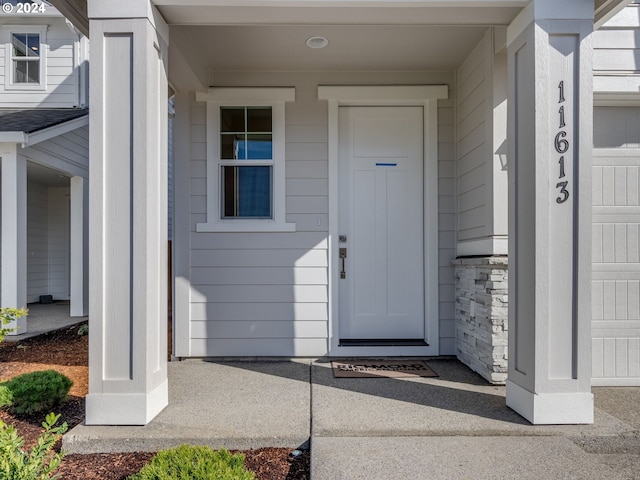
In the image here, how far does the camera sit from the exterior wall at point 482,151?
134 inches

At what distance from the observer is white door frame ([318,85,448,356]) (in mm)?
4133

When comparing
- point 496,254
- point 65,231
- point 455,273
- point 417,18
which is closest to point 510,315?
point 496,254

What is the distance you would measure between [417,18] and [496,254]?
172 centimetres

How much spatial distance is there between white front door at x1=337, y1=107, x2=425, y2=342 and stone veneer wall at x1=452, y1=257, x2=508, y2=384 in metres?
0.50

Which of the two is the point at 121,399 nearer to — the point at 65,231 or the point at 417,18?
the point at 417,18

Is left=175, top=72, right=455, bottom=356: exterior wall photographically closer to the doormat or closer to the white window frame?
the white window frame

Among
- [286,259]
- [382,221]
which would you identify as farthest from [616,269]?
[286,259]

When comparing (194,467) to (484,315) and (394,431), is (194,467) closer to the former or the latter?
(394,431)

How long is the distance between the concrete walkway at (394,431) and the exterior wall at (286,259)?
0.79 meters

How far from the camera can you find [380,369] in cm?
376

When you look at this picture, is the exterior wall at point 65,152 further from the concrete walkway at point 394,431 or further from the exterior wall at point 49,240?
the concrete walkway at point 394,431

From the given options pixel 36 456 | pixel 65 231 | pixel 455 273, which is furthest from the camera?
pixel 65 231

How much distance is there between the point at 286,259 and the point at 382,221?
0.96 meters

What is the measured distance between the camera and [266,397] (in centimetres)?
308
